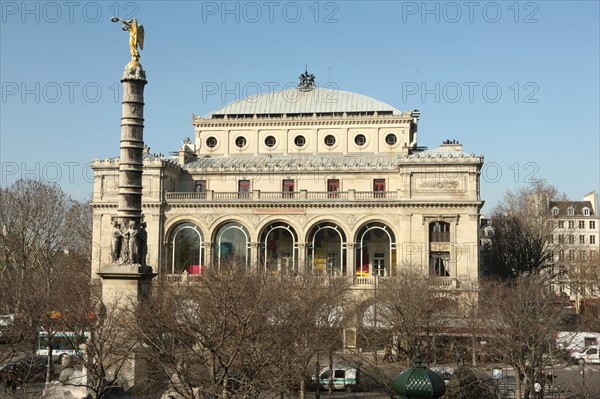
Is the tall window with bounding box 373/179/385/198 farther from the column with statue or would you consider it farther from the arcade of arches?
the column with statue

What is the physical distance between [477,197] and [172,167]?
79.2 feet

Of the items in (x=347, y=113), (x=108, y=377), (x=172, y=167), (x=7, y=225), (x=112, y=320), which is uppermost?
(x=347, y=113)

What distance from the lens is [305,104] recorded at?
68.7 metres

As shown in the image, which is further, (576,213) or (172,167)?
(576,213)

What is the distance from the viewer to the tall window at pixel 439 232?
58.1 meters

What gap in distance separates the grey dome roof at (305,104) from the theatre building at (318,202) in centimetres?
47

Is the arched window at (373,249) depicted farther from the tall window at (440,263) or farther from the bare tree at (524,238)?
the bare tree at (524,238)

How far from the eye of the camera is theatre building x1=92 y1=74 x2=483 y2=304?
5791cm

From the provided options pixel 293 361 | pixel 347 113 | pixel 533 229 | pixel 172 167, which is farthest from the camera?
pixel 533 229

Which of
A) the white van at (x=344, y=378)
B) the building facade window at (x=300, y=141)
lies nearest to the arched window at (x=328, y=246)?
the building facade window at (x=300, y=141)

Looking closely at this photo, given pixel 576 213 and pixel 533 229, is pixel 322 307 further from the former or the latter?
pixel 576 213

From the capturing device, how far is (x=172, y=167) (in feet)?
203

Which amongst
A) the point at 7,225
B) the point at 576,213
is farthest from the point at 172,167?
the point at 576,213

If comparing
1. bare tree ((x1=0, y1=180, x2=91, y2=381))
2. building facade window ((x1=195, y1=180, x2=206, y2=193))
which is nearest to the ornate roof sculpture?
building facade window ((x1=195, y1=180, x2=206, y2=193))
